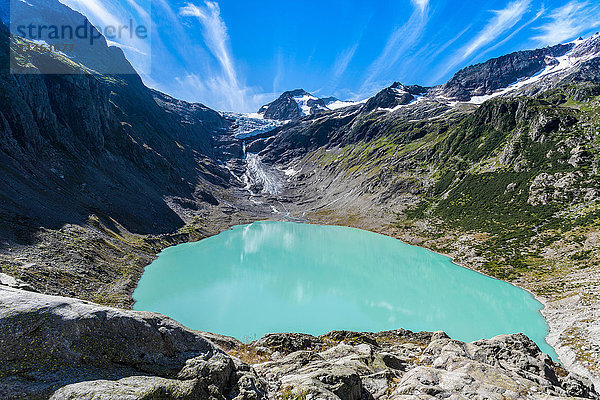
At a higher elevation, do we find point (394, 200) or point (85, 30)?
point (85, 30)

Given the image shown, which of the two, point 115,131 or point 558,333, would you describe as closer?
point 558,333

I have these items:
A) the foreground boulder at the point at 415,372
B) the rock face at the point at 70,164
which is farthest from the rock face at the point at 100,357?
the rock face at the point at 70,164

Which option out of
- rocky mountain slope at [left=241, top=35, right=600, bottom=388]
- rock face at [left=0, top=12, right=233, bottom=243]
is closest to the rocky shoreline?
rocky mountain slope at [left=241, top=35, right=600, bottom=388]

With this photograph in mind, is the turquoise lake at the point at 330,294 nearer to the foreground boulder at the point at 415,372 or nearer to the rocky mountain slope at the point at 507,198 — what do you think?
the rocky mountain slope at the point at 507,198

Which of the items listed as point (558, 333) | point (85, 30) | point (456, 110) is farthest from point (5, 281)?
point (85, 30)

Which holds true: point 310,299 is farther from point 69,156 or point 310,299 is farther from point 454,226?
point 69,156
